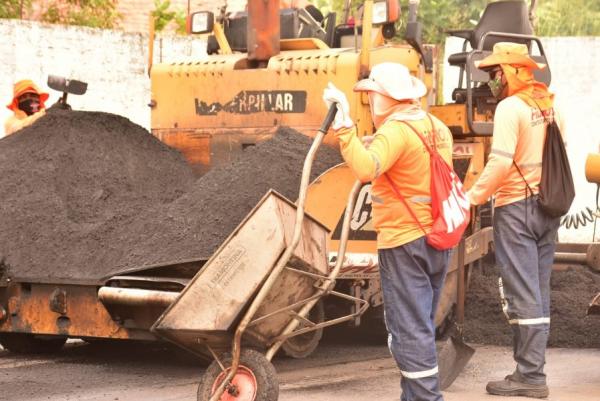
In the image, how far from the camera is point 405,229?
612 cm

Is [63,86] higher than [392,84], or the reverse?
[392,84]

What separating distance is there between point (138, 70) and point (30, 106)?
378 cm

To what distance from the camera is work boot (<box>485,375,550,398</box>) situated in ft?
23.6

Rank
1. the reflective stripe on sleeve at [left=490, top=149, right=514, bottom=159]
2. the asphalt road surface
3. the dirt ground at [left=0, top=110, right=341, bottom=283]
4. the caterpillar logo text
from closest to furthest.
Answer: the reflective stripe on sleeve at [left=490, top=149, right=514, bottom=159]
the asphalt road surface
the dirt ground at [left=0, top=110, right=341, bottom=283]
the caterpillar logo text

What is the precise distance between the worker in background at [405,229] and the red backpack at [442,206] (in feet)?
0.08

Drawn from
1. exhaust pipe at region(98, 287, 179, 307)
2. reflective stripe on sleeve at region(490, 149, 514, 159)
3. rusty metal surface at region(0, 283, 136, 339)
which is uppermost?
reflective stripe on sleeve at region(490, 149, 514, 159)

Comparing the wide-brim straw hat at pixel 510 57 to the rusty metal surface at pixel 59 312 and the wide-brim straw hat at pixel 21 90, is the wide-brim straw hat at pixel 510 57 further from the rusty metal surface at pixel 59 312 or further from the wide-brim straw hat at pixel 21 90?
the wide-brim straw hat at pixel 21 90

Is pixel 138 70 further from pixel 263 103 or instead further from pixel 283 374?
pixel 283 374

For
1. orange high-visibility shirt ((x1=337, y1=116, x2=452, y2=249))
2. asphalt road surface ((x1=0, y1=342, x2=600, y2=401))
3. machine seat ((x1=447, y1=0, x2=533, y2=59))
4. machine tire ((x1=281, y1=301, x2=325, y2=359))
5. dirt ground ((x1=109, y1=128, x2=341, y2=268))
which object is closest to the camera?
orange high-visibility shirt ((x1=337, y1=116, x2=452, y2=249))

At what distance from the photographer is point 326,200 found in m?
8.00

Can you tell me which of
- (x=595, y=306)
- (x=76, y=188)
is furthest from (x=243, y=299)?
(x=76, y=188)

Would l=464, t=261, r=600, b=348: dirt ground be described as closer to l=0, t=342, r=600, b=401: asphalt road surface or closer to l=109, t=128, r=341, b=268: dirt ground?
l=0, t=342, r=600, b=401: asphalt road surface

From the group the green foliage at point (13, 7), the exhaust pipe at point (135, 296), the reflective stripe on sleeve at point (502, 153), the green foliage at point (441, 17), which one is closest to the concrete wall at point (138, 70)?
the green foliage at point (13, 7)

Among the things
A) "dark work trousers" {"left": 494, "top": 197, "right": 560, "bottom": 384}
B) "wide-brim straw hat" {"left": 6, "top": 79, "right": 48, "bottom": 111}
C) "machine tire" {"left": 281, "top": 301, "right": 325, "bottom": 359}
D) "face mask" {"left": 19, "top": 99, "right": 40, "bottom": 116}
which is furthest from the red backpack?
"face mask" {"left": 19, "top": 99, "right": 40, "bottom": 116}
